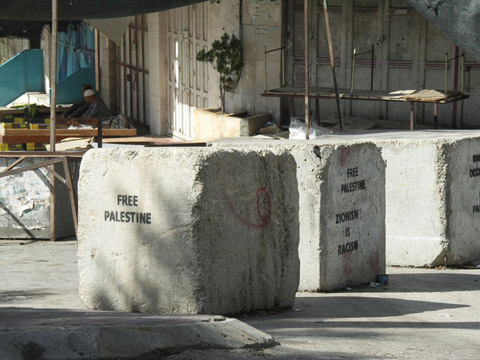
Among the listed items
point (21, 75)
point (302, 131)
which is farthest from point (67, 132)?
point (21, 75)

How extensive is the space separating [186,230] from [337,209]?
2.10 meters

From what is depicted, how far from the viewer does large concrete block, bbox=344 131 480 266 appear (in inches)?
365

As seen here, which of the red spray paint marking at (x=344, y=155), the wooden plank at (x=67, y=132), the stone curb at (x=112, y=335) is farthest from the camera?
the wooden plank at (x=67, y=132)

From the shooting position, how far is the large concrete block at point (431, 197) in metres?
9.27

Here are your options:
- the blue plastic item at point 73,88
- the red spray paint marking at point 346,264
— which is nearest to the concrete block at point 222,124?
the blue plastic item at point 73,88

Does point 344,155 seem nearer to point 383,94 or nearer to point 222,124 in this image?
point 383,94

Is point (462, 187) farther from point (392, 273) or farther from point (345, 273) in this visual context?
point (345, 273)

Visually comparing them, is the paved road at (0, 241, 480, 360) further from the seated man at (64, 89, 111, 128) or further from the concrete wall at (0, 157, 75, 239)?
the seated man at (64, 89, 111, 128)

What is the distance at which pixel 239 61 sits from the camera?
1574 centimetres

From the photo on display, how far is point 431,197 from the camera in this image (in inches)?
368

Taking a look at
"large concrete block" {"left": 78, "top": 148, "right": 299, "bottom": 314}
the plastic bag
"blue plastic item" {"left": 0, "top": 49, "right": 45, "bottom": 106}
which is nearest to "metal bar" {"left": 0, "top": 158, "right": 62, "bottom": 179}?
the plastic bag

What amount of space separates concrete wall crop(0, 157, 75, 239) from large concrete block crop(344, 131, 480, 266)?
156 inches

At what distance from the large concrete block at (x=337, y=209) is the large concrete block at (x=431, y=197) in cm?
89

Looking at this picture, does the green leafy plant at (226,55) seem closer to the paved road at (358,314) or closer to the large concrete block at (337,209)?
the paved road at (358,314)
